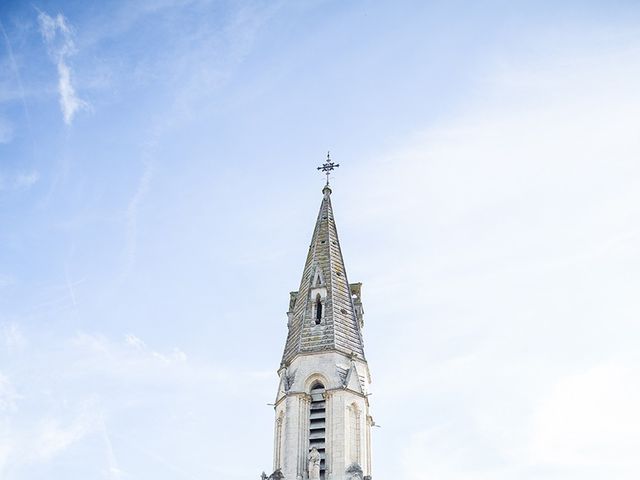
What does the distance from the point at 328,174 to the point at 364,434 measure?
16771mm

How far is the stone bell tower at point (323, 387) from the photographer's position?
35.5 m

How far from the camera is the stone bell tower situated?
35.5m

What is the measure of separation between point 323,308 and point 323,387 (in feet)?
14.8

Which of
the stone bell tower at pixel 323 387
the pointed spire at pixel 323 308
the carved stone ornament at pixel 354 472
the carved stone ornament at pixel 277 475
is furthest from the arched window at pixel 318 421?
the pointed spire at pixel 323 308

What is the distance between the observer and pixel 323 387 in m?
38.0

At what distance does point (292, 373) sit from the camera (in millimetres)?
38625

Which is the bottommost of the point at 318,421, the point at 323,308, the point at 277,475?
the point at 277,475

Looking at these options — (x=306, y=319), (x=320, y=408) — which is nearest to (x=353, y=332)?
(x=306, y=319)

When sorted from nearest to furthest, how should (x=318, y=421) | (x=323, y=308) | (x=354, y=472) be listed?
(x=354, y=472) < (x=318, y=421) < (x=323, y=308)

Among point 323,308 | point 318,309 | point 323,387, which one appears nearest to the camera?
point 323,387

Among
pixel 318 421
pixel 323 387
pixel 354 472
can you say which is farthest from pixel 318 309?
pixel 354 472

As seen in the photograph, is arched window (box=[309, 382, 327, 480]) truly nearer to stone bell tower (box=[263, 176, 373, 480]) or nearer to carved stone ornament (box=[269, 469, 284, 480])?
stone bell tower (box=[263, 176, 373, 480])

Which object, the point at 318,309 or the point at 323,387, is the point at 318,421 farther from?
the point at 318,309

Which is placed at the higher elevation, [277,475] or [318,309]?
[318,309]
